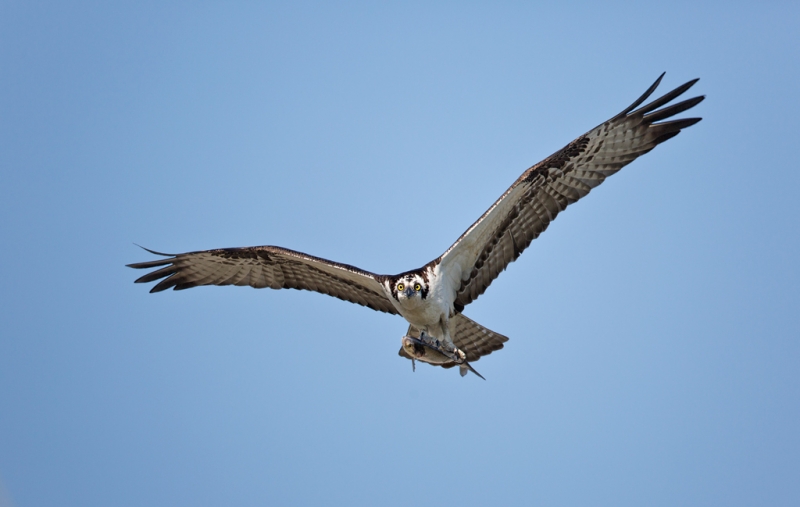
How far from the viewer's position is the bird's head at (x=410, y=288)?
1030cm

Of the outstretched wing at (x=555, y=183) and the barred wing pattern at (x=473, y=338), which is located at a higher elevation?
the outstretched wing at (x=555, y=183)

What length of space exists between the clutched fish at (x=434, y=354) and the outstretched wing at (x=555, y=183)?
3.02ft

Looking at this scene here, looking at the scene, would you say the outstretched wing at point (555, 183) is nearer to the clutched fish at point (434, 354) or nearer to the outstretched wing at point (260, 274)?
the clutched fish at point (434, 354)

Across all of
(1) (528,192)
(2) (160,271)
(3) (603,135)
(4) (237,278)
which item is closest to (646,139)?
(3) (603,135)

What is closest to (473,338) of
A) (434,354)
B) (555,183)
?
(434,354)

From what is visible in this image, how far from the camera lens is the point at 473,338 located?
450 inches

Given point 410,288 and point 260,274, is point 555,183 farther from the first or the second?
point 260,274

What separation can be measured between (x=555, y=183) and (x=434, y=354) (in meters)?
2.52

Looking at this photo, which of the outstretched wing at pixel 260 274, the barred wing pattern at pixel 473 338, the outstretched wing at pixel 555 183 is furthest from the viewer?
the outstretched wing at pixel 260 274

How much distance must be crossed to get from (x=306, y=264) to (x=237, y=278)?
1184 millimetres

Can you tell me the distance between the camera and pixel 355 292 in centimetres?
1212

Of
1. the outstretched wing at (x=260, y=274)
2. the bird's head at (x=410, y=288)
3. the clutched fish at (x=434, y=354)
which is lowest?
the clutched fish at (x=434, y=354)

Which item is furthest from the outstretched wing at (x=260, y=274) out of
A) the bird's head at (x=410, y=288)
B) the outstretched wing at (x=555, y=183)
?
the outstretched wing at (x=555, y=183)

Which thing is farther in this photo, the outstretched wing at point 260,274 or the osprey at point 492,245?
the outstretched wing at point 260,274
